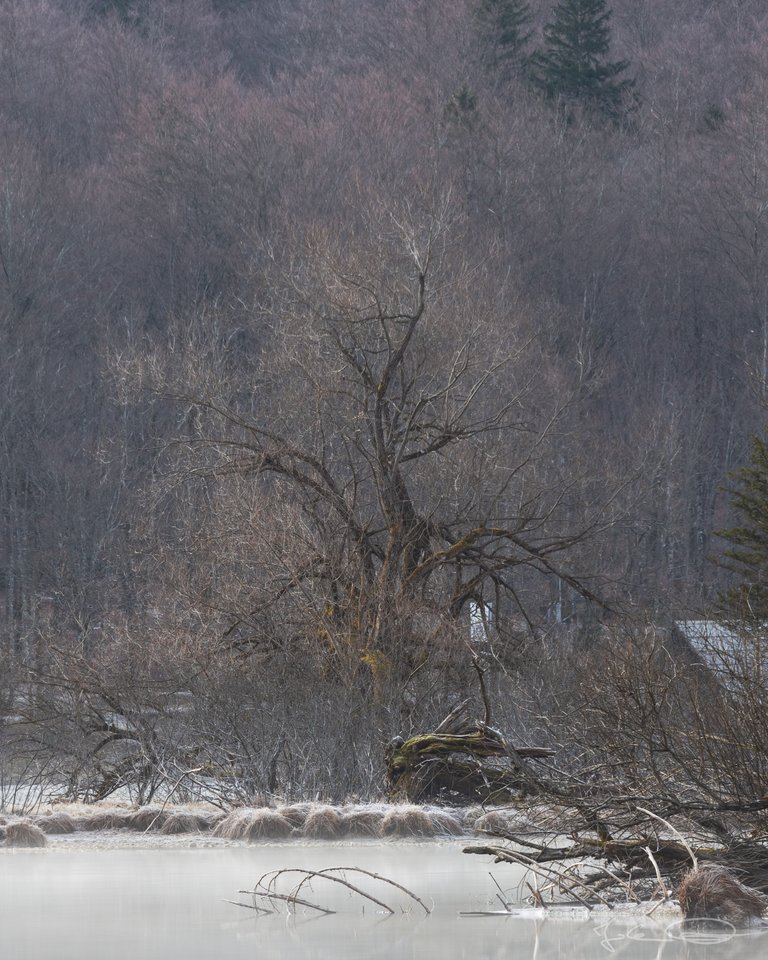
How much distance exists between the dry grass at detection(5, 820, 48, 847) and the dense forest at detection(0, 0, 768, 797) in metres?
3.33

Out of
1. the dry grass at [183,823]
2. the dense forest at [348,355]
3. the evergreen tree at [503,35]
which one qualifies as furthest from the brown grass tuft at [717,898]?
the evergreen tree at [503,35]

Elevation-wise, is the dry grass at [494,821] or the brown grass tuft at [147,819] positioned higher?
the dry grass at [494,821]

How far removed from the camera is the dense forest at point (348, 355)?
1938cm

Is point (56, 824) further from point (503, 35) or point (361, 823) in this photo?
point (503, 35)

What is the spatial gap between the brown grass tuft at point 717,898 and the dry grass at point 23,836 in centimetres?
626

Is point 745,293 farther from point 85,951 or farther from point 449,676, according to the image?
point 85,951

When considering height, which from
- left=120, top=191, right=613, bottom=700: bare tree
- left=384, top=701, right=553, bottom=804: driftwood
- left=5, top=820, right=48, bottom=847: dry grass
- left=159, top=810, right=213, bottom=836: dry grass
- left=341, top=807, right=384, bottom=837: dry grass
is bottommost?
left=5, top=820, right=48, bottom=847: dry grass

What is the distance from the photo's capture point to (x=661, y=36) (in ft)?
197

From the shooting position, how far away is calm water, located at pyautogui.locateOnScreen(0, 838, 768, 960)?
337 inches

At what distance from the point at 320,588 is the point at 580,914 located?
36.0 ft

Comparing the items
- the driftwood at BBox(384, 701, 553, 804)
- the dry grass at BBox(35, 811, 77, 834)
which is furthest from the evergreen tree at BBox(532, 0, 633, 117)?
the dry grass at BBox(35, 811, 77, 834)

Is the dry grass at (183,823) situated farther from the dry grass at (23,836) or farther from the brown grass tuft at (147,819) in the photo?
the dry grass at (23,836)

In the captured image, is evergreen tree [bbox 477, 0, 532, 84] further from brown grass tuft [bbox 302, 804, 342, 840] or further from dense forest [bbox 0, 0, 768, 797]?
brown grass tuft [bbox 302, 804, 342, 840]

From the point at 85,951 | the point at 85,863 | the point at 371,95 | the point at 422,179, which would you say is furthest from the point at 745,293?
the point at 85,951
